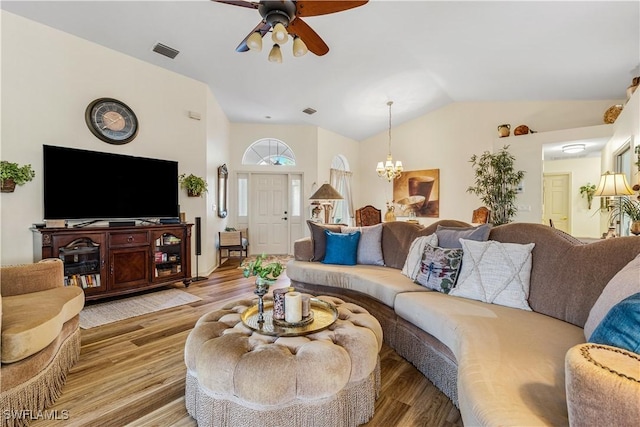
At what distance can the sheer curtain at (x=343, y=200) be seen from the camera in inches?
293

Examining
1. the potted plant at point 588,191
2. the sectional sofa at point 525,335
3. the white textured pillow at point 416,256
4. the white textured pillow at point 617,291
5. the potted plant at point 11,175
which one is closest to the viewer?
the sectional sofa at point 525,335

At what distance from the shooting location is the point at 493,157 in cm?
Answer: 560

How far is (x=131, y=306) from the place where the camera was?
11.0 ft

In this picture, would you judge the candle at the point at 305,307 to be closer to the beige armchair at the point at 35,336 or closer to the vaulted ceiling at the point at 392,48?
the beige armchair at the point at 35,336

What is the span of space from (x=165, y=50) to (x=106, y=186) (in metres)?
1.85

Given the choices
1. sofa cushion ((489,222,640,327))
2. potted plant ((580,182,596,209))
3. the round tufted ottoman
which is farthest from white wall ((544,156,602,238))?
the round tufted ottoman

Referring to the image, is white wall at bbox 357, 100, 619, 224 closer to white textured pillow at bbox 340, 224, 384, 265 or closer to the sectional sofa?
white textured pillow at bbox 340, 224, 384, 265

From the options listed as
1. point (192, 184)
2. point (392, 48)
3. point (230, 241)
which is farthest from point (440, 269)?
point (230, 241)

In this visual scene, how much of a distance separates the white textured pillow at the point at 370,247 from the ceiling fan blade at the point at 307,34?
76.7 inches

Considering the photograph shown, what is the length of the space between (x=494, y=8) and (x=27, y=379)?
4.80 metres

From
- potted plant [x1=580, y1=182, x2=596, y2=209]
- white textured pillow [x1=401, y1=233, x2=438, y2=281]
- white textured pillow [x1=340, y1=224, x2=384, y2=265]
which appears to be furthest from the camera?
potted plant [x1=580, y1=182, x2=596, y2=209]

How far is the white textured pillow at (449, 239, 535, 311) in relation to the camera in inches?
78.5

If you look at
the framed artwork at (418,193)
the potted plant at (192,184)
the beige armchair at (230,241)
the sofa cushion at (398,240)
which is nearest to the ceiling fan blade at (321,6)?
the sofa cushion at (398,240)

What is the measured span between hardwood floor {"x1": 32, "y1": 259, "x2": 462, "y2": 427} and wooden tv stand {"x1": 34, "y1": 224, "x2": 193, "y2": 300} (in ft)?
2.44
